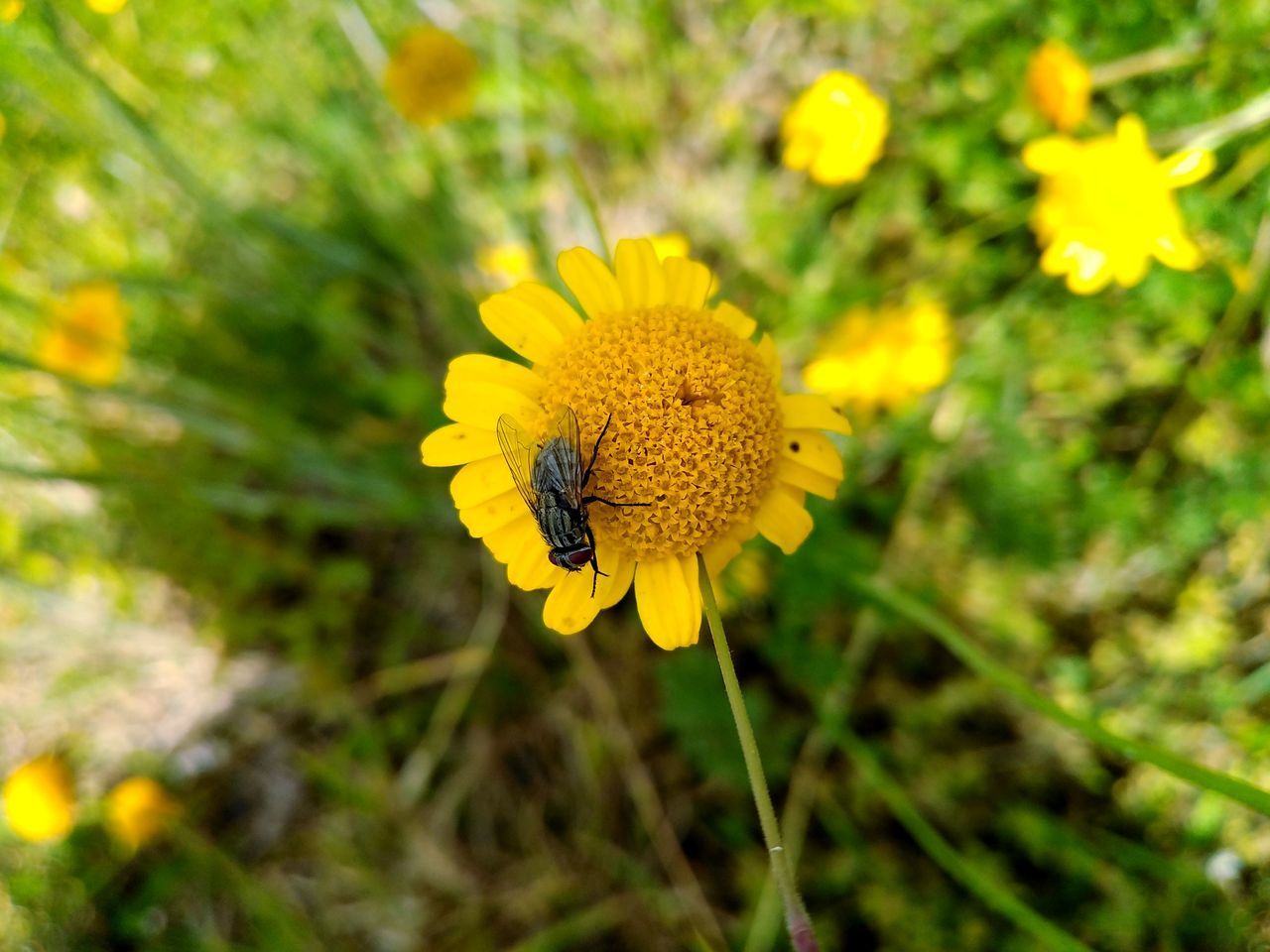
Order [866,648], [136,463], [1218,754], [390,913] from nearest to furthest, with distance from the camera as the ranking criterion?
1. [1218,754]
2. [866,648]
3. [390,913]
4. [136,463]

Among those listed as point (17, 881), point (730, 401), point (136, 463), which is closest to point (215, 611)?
point (136, 463)

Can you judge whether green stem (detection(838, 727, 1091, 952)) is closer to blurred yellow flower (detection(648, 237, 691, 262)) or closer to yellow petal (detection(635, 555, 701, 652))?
yellow petal (detection(635, 555, 701, 652))

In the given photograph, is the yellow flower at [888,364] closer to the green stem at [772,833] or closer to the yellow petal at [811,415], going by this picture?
the yellow petal at [811,415]

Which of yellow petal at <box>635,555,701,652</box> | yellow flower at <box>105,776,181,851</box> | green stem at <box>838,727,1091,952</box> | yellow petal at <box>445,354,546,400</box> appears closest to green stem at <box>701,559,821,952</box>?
yellow petal at <box>635,555,701,652</box>

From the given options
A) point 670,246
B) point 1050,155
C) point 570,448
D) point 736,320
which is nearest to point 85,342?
point 670,246

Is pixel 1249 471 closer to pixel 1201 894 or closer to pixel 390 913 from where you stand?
pixel 1201 894

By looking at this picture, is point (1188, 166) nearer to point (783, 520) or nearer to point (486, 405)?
point (783, 520)

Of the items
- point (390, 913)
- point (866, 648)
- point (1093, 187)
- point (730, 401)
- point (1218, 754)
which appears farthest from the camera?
point (390, 913)
